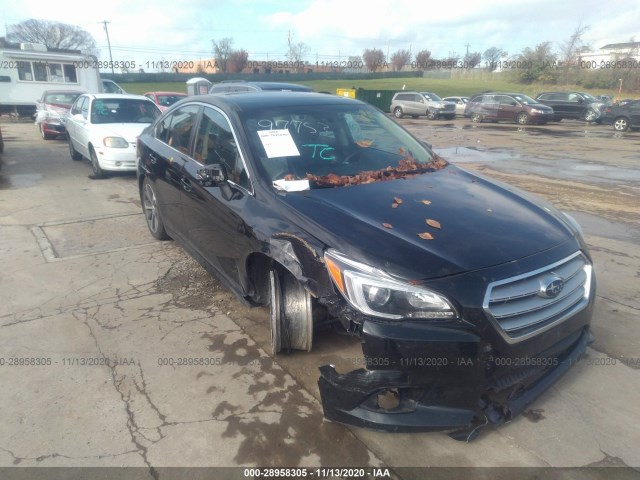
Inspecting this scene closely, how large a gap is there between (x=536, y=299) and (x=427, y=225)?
0.69 m

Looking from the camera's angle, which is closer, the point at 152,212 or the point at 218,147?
the point at 218,147

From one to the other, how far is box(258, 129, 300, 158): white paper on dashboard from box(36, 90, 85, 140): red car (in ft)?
43.1

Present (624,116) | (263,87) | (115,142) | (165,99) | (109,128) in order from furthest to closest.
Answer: (624,116) < (165,99) < (263,87) < (109,128) < (115,142)

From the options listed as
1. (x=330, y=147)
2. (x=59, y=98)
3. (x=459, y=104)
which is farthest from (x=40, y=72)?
(x=459, y=104)

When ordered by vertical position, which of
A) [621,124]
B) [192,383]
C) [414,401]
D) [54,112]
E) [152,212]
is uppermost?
[54,112]

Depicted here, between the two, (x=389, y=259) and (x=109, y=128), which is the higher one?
(x=109, y=128)

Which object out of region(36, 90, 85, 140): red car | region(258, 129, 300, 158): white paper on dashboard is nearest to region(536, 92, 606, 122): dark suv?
region(36, 90, 85, 140): red car

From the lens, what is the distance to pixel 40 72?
63.6 feet

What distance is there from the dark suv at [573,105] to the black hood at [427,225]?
86.0 ft

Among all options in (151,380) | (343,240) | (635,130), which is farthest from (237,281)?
(635,130)

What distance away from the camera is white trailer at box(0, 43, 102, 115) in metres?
18.6

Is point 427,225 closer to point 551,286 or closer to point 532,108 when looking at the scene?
point 551,286

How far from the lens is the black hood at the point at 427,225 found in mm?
2381

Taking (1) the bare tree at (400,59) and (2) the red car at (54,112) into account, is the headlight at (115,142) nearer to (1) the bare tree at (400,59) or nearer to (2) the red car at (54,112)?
(2) the red car at (54,112)
